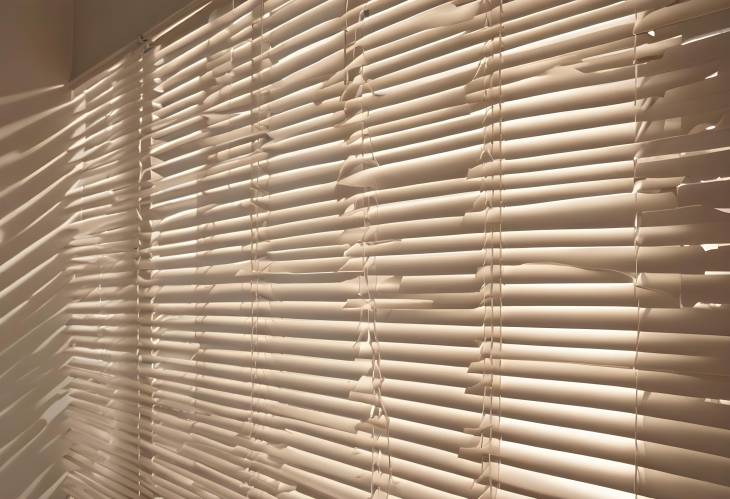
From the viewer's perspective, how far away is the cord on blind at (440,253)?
78 cm

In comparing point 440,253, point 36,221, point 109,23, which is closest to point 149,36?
point 109,23

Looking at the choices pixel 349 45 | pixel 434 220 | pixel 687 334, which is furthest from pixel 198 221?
pixel 687 334

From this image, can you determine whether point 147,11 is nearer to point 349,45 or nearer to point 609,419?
point 349,45

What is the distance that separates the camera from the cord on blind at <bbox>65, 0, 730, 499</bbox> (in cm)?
78

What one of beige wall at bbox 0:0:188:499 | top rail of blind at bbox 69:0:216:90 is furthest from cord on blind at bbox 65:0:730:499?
beige wall at bbox 0:0:188:499

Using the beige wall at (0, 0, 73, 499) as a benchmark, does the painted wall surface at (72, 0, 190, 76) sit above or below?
above

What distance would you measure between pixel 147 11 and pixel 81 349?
97 cm

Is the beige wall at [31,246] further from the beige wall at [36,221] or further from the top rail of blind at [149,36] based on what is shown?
the top rail of blind at [149,36]

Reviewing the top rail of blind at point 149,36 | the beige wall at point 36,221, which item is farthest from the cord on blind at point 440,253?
the beige wall at point 36,221

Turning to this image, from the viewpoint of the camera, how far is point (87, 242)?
206cm

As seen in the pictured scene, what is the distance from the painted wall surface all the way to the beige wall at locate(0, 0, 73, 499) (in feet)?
0.27

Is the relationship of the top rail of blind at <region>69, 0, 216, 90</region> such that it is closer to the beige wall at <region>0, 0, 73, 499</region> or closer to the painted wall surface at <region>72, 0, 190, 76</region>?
the painted wall surface at <region>72, 0, 190, 76</region>

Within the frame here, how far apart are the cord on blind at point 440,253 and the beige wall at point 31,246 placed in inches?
20.6

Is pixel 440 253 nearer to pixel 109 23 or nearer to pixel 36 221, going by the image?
pixel 109 23
